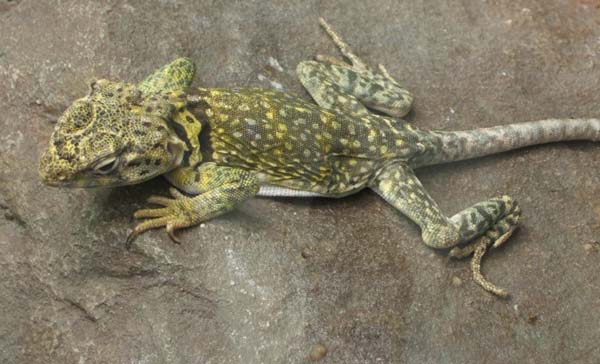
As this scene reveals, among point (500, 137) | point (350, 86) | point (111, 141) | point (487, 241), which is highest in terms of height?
point (111, 141)

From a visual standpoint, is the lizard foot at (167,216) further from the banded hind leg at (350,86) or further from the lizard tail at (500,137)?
the lizard tail at (500,137)

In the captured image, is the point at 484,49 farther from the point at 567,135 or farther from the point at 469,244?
the point at 469,244

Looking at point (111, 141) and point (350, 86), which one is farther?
point (350, 86)

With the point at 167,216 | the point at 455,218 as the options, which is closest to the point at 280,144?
the point at 167,216

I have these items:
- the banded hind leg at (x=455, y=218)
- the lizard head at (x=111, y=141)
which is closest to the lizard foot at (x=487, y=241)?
the banded hind leg at (x=455, y=218)

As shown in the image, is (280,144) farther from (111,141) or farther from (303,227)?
(111,141)
